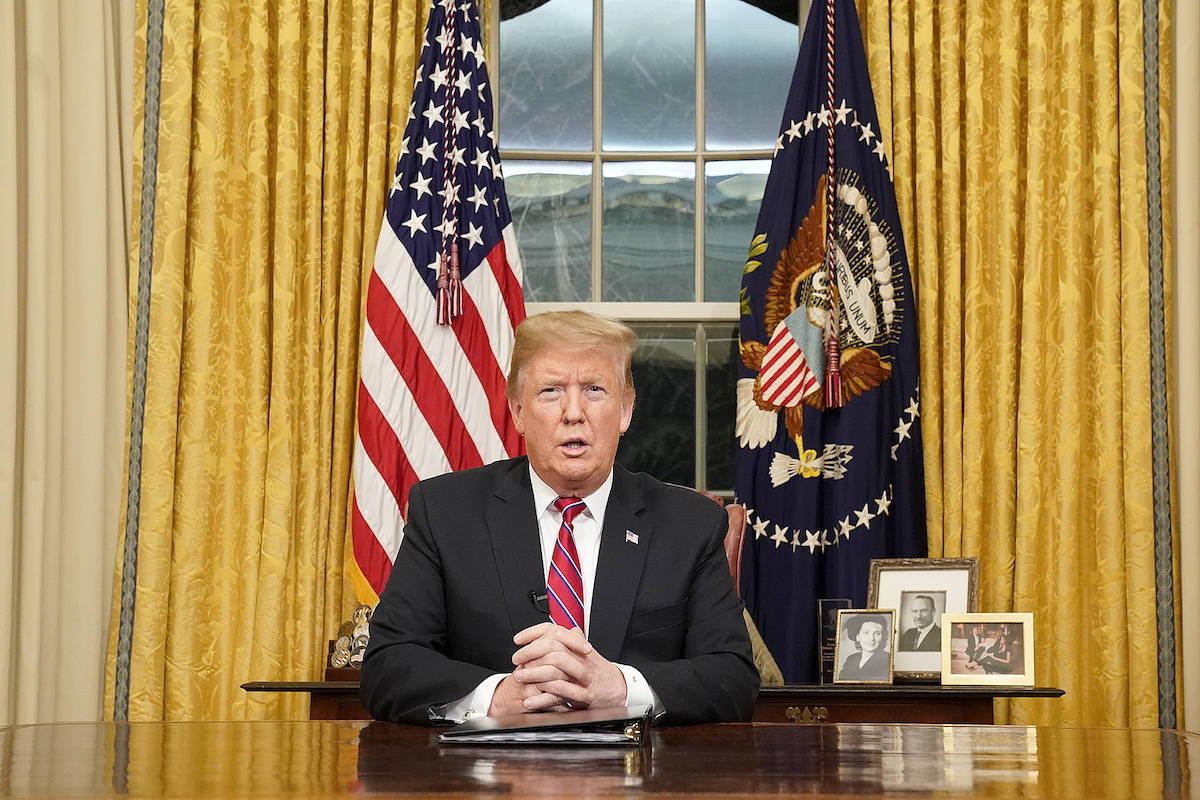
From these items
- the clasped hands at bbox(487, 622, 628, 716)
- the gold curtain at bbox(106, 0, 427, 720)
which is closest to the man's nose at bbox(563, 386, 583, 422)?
the clasped hands at bbox(487, 622, 628, 716)

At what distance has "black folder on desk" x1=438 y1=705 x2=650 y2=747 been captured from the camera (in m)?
1.40

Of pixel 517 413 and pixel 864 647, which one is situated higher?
pixel 517 413

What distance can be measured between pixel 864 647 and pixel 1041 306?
1149 mm

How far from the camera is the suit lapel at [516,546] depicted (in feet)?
6.48

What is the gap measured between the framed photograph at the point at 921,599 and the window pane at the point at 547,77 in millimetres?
1704

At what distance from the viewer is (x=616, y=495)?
2.14 metres

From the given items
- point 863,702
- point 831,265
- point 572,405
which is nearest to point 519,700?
point 572,405

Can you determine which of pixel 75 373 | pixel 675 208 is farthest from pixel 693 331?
pixel 75 373

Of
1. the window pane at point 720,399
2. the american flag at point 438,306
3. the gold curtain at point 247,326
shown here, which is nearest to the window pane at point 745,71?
the window pane at point 720,399

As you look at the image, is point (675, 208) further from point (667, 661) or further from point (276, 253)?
point (667, 661)

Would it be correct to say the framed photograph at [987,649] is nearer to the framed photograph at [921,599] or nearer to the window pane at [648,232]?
the framed photograph at [921,599]

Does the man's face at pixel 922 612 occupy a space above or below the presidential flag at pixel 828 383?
below

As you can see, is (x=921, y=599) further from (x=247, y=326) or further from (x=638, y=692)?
(x=247, y=326)

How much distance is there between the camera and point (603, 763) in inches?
49.6
